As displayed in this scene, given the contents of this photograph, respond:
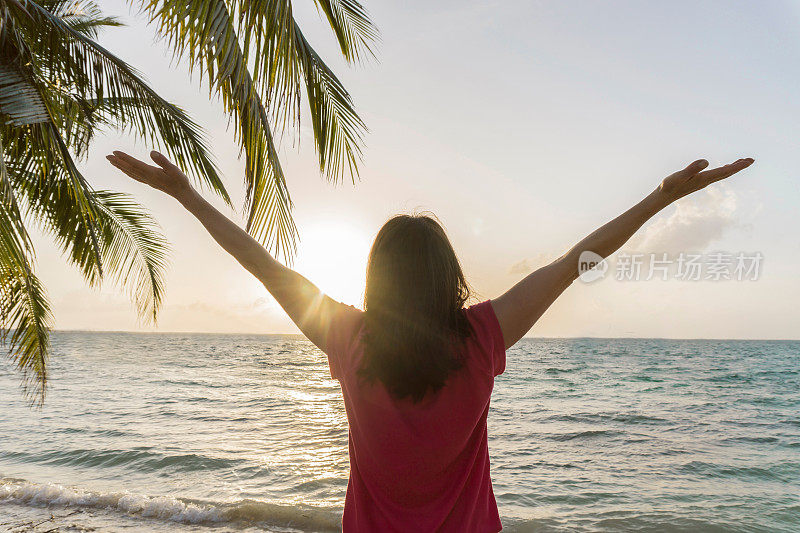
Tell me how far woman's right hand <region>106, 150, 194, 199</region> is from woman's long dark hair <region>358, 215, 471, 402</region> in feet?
1.87

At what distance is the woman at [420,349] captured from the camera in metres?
1.24

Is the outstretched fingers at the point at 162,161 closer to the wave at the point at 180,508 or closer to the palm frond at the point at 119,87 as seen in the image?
the palm frond at the point at 119,87

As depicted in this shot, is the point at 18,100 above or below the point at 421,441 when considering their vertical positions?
above

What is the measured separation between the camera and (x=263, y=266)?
138 cm

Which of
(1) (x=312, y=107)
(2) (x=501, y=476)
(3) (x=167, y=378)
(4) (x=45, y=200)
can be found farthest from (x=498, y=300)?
(3) (x=167, y=378)

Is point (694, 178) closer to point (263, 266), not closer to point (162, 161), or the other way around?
point (263, 266)

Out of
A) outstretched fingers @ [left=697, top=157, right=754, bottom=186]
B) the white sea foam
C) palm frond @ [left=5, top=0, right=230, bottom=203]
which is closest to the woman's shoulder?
outstretched fingers @ [left=697, top=157, right=754, bottom=186]

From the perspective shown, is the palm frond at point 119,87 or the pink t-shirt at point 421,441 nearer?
the pink t-shirt at point 421,441

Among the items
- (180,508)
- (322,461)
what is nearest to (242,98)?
(180,508)

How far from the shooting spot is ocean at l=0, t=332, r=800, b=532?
7570mm

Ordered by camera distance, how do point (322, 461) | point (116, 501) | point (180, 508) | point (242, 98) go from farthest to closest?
point (322, 461), point (116, 501), point (180, 508), point (242, 98)

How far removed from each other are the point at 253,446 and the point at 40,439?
16.8 ft

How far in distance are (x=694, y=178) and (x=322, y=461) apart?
1018 centimetres

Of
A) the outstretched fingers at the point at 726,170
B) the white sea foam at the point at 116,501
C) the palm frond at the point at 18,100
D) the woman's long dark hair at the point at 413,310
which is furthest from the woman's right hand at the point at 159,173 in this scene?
the white sea foam at the point at 116,501
